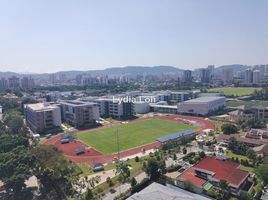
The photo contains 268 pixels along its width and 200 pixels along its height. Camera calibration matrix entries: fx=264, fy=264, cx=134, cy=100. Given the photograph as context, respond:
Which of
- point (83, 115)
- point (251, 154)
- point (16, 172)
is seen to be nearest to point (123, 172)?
point (16, 172)

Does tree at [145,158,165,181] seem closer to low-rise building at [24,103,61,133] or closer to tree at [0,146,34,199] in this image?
tree at [0,146,34,199]

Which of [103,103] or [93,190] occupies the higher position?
[103,103]

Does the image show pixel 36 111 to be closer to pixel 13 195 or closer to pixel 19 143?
pixel 19 143

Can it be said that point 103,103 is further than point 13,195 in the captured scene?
Yes

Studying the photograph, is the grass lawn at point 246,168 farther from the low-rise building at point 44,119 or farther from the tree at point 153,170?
the low-rise building at point 44,119

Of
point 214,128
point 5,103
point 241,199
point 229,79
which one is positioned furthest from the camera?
point 229,79

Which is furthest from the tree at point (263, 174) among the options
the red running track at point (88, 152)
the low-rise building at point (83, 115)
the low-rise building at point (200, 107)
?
the low-rise building at point (200, 107)

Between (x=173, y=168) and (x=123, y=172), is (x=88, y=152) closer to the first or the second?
(x=123, y=172)

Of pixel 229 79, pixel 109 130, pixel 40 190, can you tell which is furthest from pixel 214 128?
pixel 229 79
